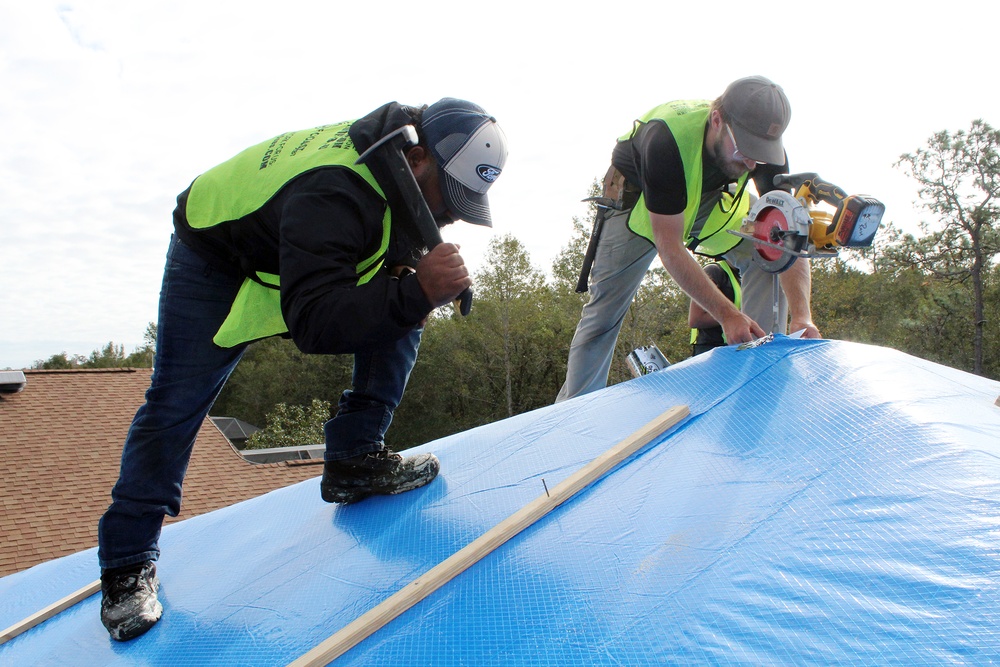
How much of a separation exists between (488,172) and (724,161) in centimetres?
119

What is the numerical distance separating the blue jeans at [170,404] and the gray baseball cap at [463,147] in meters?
0.61

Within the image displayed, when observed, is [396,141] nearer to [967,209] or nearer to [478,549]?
[478,549]

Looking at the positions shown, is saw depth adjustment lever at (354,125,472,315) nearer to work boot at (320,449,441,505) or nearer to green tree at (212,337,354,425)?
work boot at (320,449,441,505)

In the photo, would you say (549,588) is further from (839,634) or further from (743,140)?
(743,140)

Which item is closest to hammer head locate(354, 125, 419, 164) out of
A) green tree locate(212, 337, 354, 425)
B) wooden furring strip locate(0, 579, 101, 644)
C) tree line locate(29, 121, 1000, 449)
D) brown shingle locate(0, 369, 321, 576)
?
wooden furring strip locate(0, 579, 101, 644)

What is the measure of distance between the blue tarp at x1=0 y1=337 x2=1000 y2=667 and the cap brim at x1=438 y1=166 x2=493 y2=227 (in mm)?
631

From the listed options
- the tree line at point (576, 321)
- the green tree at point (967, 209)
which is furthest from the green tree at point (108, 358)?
the green tree at point (967, 209)

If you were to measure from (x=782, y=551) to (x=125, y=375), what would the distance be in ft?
48.6

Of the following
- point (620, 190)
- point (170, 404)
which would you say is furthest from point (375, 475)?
point (620, 190)

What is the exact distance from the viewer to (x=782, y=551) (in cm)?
110

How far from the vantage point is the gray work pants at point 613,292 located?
2936 mm

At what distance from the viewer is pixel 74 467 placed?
10.6 m

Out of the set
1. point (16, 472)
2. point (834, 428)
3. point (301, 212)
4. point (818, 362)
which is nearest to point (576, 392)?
point (818, 362)

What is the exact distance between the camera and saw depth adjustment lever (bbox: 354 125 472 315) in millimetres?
1509
